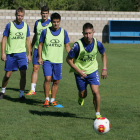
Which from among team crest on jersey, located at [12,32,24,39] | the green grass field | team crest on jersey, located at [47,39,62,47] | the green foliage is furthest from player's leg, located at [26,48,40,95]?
the green foliage

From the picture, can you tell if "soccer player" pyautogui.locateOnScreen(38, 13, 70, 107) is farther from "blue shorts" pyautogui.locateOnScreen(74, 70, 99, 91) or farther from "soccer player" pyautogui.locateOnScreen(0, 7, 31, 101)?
"blue shorts" pyautogui.locateOnScreen(74, 70, 99, 91)

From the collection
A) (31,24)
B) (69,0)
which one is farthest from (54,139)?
(69,0)

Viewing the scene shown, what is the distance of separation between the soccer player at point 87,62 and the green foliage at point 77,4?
3958cm

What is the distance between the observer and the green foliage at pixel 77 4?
149 feet

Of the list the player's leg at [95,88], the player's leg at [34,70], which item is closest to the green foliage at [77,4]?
the player's leg at [34,70]

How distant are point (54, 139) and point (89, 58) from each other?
1.92 meters

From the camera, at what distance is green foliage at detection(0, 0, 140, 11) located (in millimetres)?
45406

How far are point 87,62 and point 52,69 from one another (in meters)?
1.43

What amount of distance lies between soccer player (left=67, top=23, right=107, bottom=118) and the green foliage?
39.6 m

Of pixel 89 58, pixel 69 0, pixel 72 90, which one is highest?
pixel 69 0

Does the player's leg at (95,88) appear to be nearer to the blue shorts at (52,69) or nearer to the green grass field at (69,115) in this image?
the green grass field at (69,115)

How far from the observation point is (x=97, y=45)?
6.29m

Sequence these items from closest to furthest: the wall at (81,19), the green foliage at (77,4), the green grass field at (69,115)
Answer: the green grass field at (69,115) < the wall at (81,19) < the green foliage at (77,4)

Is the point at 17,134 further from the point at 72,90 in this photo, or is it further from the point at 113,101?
the point at 72,90
